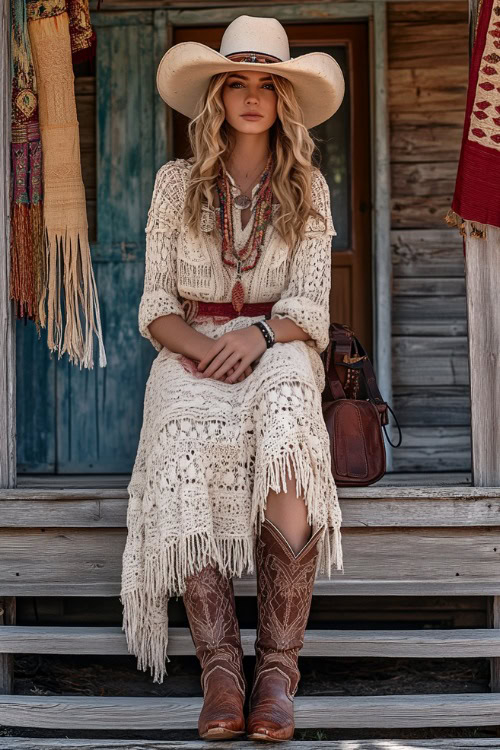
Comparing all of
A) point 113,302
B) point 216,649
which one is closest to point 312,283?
point 216,649

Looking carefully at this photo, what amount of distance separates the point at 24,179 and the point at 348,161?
6.69 ft

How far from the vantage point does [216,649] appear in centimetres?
240

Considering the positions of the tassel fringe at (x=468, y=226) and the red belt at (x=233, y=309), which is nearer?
the red belt at (x=233, y=309)

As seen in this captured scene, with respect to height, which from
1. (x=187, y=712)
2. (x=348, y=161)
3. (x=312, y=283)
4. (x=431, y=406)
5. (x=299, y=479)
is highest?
(x=348, y=161)

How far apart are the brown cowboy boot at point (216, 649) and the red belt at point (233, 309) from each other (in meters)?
0.90

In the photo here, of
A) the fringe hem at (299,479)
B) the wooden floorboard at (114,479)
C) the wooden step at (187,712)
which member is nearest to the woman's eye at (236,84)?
the fringe hem at (299,479)

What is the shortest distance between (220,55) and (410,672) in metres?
2.34

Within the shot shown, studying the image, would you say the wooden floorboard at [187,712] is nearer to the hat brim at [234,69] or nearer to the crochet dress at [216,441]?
the crochet dress at [216,441]

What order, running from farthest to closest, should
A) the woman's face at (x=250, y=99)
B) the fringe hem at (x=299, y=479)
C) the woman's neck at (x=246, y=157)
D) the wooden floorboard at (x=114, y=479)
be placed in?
the wooden floorboard at (x=114, y=479) < the woman's neck at (x=246, y=157) < the woman's face at (x=250, y=99) < the fringe hem at (x=299, y=479)

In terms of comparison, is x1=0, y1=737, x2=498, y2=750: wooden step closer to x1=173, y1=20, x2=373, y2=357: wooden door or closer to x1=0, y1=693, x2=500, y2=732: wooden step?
x1=0, y1=693, x2=500, y2=732: wooden step

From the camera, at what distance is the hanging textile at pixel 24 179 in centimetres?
332

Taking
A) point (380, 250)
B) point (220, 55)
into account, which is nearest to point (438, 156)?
point (380, 250)

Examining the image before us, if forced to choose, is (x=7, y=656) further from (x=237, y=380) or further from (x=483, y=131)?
(x=483, y=131)

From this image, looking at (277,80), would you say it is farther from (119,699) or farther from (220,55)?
(119,699)
